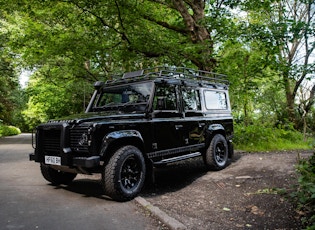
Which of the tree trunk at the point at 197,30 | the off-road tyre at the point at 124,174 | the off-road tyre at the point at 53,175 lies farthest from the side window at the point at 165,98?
the tree trunk at the point at 197,30

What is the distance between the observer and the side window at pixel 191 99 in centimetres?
685

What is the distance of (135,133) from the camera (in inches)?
207

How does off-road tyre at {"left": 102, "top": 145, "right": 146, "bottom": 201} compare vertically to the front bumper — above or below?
below

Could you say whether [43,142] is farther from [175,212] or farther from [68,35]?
[68,35]

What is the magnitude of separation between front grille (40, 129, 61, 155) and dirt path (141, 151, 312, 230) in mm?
1888

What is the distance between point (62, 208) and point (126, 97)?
2.66m

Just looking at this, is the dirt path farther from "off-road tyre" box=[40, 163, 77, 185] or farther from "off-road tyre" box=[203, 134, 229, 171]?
"off-road tyre" box=[40, 163, 77, 185]

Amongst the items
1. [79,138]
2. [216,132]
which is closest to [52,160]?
[79,138]

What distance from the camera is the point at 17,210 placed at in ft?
14.2

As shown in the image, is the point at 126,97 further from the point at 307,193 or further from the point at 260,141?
the point at 260,141

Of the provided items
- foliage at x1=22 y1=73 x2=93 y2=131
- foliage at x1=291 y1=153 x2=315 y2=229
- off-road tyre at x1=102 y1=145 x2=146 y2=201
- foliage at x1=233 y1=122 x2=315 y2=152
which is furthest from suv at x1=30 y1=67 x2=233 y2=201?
foliage at x1=22 y1=73 x2=93 y2=131

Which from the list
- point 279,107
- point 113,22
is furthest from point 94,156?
point 279,107

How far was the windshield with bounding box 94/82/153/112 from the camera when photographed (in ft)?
19.5

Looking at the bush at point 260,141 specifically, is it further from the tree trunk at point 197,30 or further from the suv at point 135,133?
the suv at point 135,133
